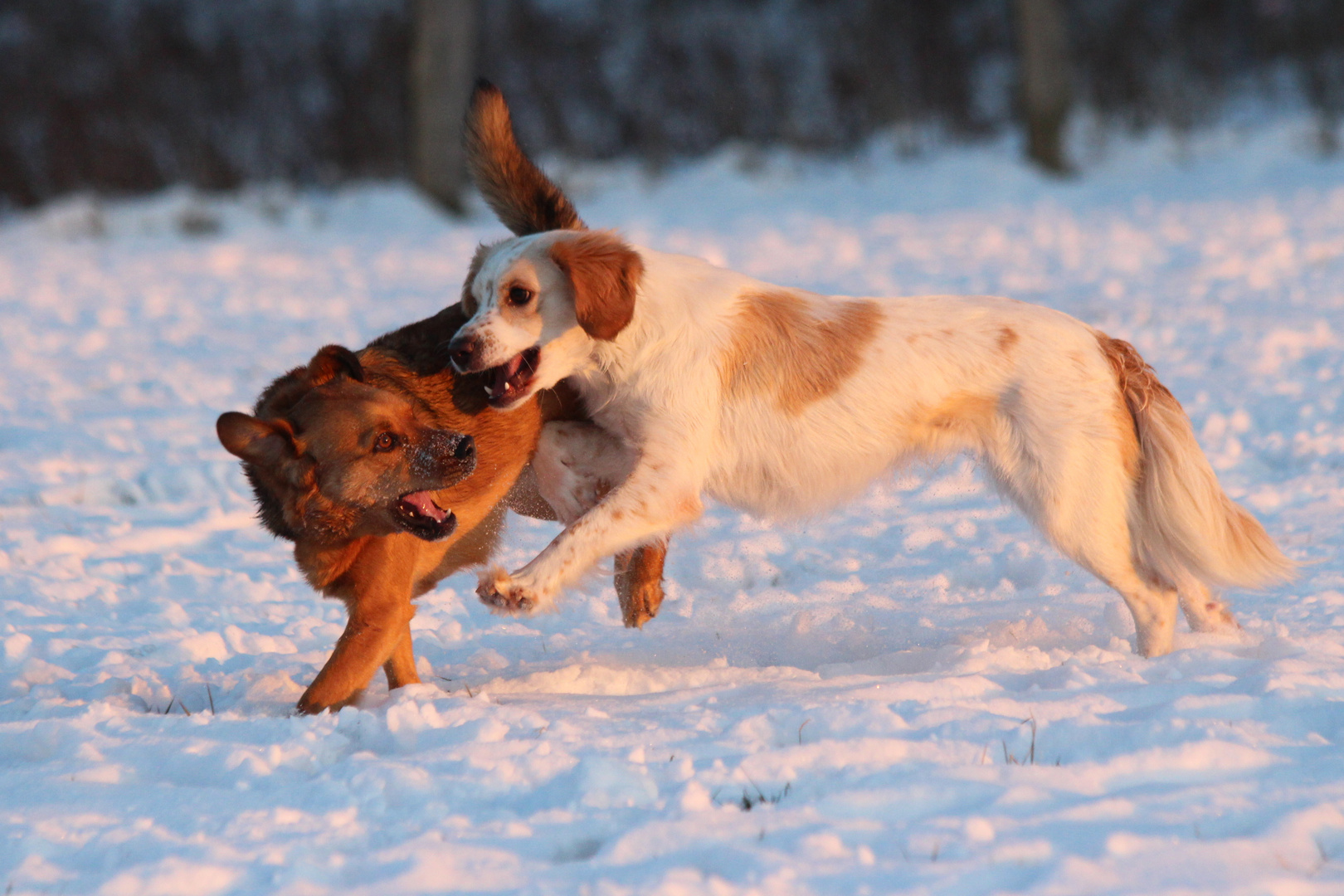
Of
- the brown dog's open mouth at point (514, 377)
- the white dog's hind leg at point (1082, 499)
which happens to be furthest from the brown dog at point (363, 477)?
the white dog's hind leg at point (1082, 499)

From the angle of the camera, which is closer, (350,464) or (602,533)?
(350,464)

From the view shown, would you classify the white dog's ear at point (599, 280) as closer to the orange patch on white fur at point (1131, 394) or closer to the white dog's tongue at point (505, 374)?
the white dog's tongue at point (505, 374)

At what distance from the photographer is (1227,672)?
3311mm

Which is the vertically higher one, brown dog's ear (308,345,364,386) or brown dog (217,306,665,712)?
brown dog's ear (308,345,364,386)

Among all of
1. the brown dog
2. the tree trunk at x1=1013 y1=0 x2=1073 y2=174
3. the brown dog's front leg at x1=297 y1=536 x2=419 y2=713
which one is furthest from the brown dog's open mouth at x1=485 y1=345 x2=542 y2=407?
the tree trunk at x1=1013 y1=0 x2=1073 y2=174

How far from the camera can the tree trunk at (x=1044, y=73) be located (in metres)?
15.1

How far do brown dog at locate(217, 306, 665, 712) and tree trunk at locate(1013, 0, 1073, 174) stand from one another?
1274cm

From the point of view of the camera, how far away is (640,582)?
170 inches

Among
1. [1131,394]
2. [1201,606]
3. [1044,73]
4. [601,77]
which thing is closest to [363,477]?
[1131,394]

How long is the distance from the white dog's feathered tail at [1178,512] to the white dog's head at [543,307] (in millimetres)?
1491

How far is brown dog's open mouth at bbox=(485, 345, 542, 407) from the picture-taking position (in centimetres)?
373

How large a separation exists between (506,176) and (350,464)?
112cm

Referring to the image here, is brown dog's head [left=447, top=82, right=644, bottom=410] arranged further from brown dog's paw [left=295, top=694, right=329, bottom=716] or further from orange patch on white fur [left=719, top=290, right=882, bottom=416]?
brown dog's paw [left=295, top=694, right=329, bottom=716]

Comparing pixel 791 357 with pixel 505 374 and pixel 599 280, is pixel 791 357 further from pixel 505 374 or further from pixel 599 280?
pixel 505 374
